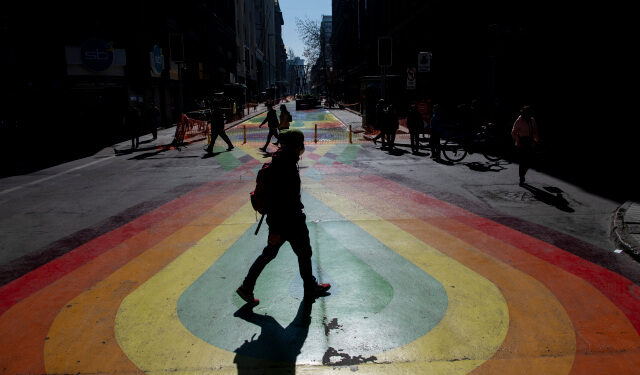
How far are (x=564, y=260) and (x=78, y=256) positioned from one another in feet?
21.5

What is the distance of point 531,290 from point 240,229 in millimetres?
4375

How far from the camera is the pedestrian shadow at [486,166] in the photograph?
13.3m

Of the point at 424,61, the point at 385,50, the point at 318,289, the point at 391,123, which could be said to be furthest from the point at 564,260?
the point at 385,50

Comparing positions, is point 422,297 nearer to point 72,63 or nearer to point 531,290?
point 531,290

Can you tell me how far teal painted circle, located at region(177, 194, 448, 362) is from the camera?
413 cm

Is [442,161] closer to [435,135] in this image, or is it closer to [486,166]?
[435,135]

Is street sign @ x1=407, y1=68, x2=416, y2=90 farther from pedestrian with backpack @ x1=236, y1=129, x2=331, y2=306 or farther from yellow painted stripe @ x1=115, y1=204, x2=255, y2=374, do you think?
pedestrian with backpack @ x1=236, y1=129, x2=331, y2=306

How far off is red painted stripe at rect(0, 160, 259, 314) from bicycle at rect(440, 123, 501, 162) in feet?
27.6

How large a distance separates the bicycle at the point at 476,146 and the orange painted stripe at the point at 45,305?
9688 millimetres

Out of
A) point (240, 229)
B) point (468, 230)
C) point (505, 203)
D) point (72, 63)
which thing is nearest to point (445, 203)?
point (505, 203)

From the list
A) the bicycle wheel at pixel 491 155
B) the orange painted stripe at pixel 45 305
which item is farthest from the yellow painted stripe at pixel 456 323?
the bicycle wheel at pixel 491 155

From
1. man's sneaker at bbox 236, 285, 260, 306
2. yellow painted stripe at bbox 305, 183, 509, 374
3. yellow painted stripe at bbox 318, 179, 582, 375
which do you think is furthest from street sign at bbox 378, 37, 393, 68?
man's sneaker at bbox 236, 285, 260, 306

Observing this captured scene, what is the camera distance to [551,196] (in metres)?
9.86

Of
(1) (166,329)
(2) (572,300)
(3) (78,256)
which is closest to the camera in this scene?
(1) (166,329)
